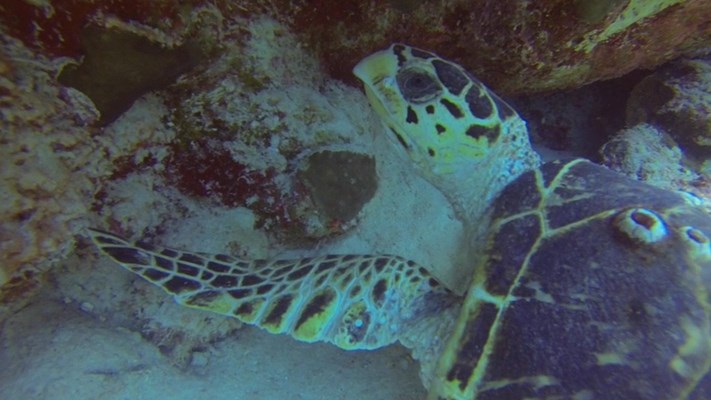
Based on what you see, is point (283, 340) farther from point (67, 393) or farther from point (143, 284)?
point (67, 393)

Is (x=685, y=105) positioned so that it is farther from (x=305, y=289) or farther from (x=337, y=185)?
(x=305, y=289)

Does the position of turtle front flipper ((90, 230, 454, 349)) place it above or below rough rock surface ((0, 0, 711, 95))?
below

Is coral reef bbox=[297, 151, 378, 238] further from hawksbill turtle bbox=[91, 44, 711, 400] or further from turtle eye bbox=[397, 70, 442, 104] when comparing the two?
turtle eye bbox=[397, 70, 442, 104]

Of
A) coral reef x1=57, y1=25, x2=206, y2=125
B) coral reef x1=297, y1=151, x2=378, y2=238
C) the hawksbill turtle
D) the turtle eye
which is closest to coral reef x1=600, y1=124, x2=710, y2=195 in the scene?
the hawksbill turtle

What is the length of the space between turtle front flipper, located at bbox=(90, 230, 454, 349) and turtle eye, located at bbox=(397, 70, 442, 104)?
830 mm

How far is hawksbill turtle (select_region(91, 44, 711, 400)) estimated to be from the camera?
4.65 ft

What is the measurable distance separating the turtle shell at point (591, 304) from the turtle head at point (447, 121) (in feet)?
1.33

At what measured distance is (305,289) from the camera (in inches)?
74.7

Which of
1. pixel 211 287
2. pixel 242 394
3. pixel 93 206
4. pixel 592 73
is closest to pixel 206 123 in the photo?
pixel 93 206

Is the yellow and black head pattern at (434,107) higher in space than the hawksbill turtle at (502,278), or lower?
higher

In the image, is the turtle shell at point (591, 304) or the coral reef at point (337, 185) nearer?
the turtle shell at point (591, 304)

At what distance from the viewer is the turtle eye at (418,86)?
2.02 meters

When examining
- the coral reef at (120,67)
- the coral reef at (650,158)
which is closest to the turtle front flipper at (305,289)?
the coral reef at (120,67)

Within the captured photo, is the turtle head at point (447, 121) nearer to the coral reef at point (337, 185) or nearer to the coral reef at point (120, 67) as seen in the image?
the coral reef at point (337, 185)
